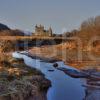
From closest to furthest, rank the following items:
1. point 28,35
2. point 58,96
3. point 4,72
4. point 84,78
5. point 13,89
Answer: point 13,89, point 58,96, point 4,72, point 84,78, point 28,35

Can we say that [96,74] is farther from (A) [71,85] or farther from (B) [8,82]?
(B) [8,82]

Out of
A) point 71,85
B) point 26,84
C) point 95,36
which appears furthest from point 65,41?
point 26,84

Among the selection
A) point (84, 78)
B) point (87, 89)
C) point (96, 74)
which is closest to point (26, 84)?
point (87, 89)

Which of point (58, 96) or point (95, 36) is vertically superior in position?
point (95, 36)

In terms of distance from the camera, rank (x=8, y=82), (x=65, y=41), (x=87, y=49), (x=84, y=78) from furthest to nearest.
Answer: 1. (x=65, y=41)
2. (x=87, y=49)
3. (x=84, y=78)
4. (x=8, y=82)

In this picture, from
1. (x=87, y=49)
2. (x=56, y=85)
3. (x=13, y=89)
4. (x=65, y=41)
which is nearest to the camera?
(x=13, y=89)

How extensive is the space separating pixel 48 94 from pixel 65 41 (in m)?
51.8

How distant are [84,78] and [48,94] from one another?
22.1ft

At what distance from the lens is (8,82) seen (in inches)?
543

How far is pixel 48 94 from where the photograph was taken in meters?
15.1

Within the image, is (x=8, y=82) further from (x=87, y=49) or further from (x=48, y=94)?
(x=87, y=49)

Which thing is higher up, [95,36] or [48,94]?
[95,36]

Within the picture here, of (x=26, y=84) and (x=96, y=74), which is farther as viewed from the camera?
(x=96, y=74)

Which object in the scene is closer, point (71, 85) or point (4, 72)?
point (4, 72)
